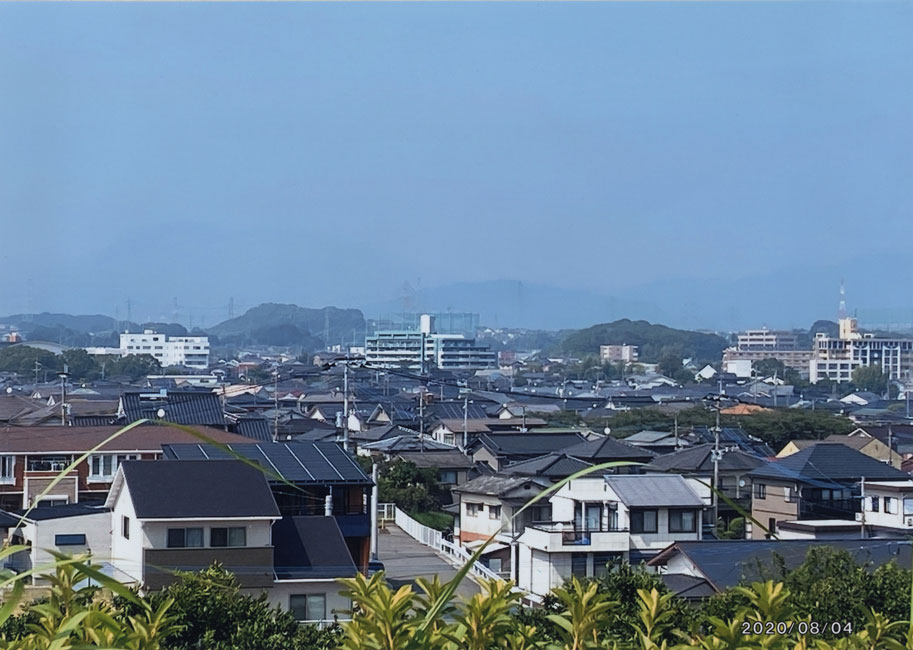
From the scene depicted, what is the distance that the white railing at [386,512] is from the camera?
8.35m

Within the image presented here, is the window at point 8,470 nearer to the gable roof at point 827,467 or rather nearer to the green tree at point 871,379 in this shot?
the gable roof at point 827,467

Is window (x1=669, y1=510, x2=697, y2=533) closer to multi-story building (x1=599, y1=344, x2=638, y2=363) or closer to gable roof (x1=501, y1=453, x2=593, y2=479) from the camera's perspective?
gable roof (x1=501, y1=453, x2=593, y2=479)

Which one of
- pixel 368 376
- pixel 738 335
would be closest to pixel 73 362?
pixel 368 376

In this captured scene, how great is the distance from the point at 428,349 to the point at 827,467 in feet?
98.7

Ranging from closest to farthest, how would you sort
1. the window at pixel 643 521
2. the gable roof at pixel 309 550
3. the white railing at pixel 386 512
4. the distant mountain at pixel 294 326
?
1. the gable roof at pixel 309 550
2. the window at pixel 643 521
3. the white railing at pixel 386 512
4. the distant mountain at pixel 294 326

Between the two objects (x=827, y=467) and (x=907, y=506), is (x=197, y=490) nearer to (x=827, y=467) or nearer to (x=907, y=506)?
(x=907, y=506)

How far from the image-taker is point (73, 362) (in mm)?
24391

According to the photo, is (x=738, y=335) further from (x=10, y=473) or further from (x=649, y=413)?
(x=10, y=473)

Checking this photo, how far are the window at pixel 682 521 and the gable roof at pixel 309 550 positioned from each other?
2.06 metres

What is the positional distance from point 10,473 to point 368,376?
69.1 ft

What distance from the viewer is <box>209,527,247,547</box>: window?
486cm

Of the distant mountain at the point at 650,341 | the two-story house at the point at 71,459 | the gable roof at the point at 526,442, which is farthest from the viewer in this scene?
the distant mountain at the point at 650,341

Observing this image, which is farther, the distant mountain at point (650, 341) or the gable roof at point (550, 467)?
the distant mountain at point (650, 341)

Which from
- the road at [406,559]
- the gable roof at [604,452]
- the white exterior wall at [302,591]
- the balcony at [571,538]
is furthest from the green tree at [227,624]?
the gable roof at [604,452]
